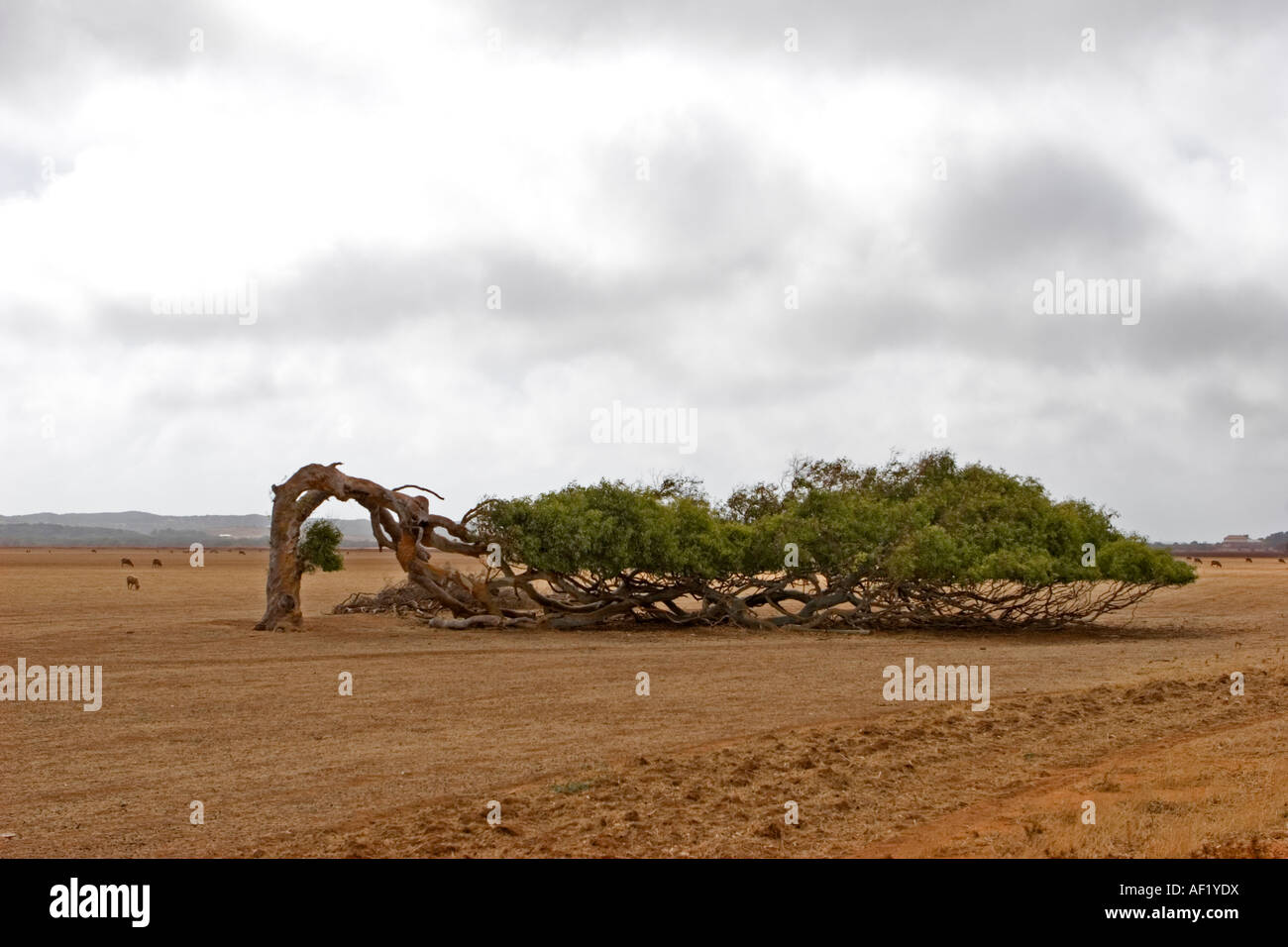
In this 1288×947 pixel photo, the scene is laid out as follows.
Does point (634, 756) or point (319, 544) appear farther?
point (319, 544)

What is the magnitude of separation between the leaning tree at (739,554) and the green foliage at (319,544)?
200 centimetres

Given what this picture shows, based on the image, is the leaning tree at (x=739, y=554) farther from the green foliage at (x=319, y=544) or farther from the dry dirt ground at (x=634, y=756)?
the dry dirt ground at (x=634, y=756)

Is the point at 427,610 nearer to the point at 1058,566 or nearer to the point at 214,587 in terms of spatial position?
the point at 1058,566

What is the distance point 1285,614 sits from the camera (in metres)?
37.2

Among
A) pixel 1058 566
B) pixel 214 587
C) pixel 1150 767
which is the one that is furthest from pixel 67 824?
pixel 214 587

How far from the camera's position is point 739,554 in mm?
31797

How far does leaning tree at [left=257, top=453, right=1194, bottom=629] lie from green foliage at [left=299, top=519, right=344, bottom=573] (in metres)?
2.00

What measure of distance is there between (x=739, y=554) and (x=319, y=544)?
41.3 feet

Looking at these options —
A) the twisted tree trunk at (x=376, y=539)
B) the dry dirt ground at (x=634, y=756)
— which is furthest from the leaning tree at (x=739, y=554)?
the dry dirt ground at (x=634, y=756)

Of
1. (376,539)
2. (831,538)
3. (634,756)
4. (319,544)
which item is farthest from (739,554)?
(634,756)

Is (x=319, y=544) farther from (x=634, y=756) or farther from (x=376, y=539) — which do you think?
(x=634, y=756)

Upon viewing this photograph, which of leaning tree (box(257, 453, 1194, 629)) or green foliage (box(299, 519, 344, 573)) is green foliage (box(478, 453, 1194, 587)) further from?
green foliage (box(299, 519, 344, 573))

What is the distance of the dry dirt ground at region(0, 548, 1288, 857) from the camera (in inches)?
341

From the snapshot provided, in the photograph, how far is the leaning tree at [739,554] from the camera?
30344 millimetres
